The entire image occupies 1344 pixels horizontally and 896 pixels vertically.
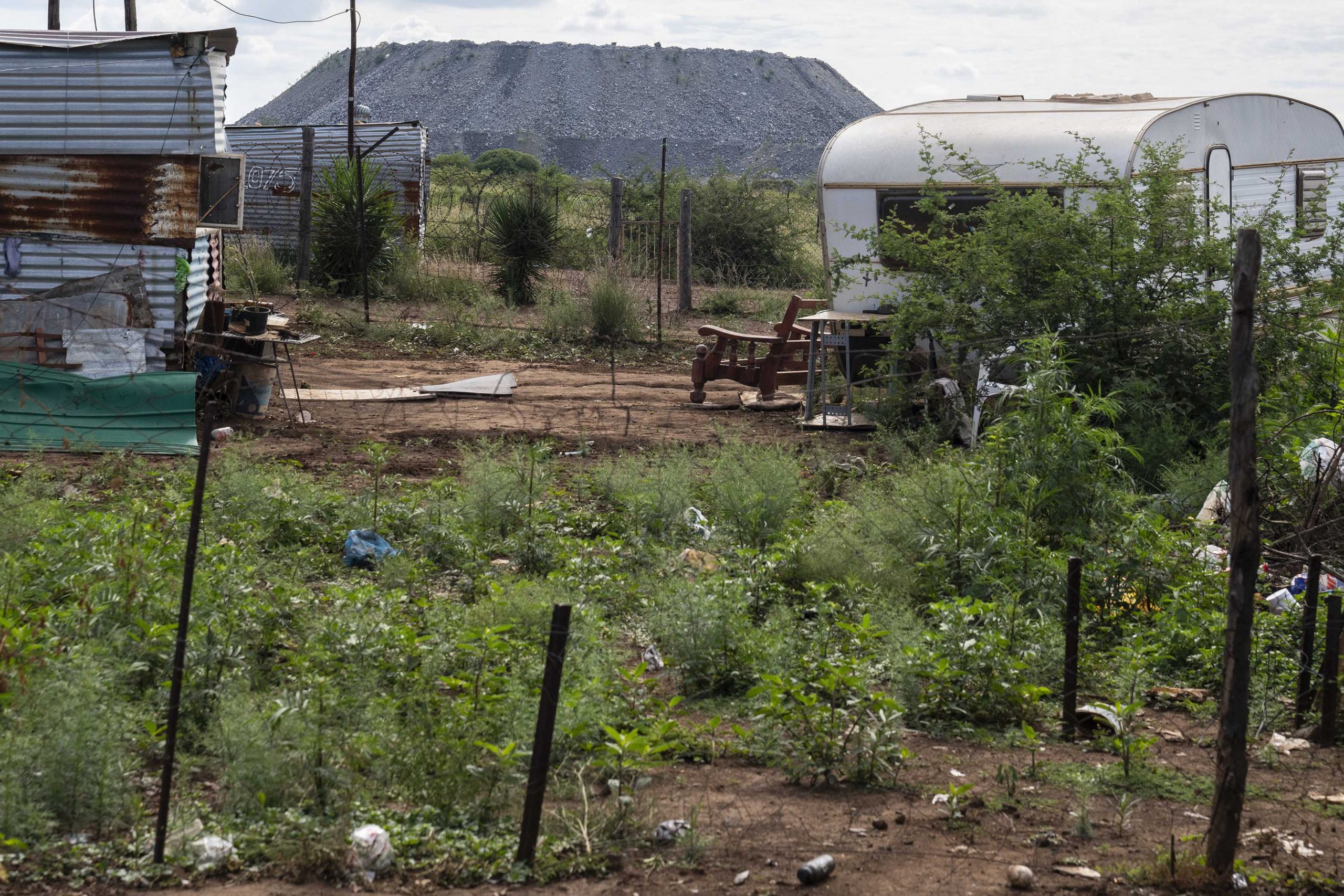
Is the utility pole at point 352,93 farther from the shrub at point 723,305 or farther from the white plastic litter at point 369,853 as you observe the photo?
the white plastic litter at point 369,853

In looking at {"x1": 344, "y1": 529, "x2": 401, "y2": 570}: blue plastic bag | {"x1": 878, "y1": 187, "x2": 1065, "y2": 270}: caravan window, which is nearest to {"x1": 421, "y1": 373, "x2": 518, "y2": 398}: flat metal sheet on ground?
{"x1": 878, "y1": 187, "x2": 1065, "y2": 270}: caravan window

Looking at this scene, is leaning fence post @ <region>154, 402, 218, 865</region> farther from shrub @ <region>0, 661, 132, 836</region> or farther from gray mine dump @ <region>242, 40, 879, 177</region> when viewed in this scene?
gray mine dump @ <region>242, 40, 879, 177</region>

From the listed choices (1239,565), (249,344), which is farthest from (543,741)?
(249,344)

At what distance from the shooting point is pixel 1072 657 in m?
4.29

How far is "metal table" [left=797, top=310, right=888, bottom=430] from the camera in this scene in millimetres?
10305

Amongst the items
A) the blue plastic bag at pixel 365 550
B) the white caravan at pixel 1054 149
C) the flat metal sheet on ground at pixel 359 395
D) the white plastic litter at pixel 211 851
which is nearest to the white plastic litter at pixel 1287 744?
the white plastic litter at pixel 211 851

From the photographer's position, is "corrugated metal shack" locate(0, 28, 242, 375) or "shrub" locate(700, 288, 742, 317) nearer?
"corrugated metal shack" locate(0, 28, 242, 375)

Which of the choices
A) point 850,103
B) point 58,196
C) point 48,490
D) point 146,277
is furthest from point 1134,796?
point 850,103

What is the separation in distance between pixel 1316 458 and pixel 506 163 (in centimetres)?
5198

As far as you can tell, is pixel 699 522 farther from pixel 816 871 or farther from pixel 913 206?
pixel 913 206

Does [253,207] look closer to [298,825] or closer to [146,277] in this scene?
[146,277]

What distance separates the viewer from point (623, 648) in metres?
4.98

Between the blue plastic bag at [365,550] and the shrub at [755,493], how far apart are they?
5.99ft

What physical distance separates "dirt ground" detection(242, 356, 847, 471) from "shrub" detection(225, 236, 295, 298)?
3.73m
